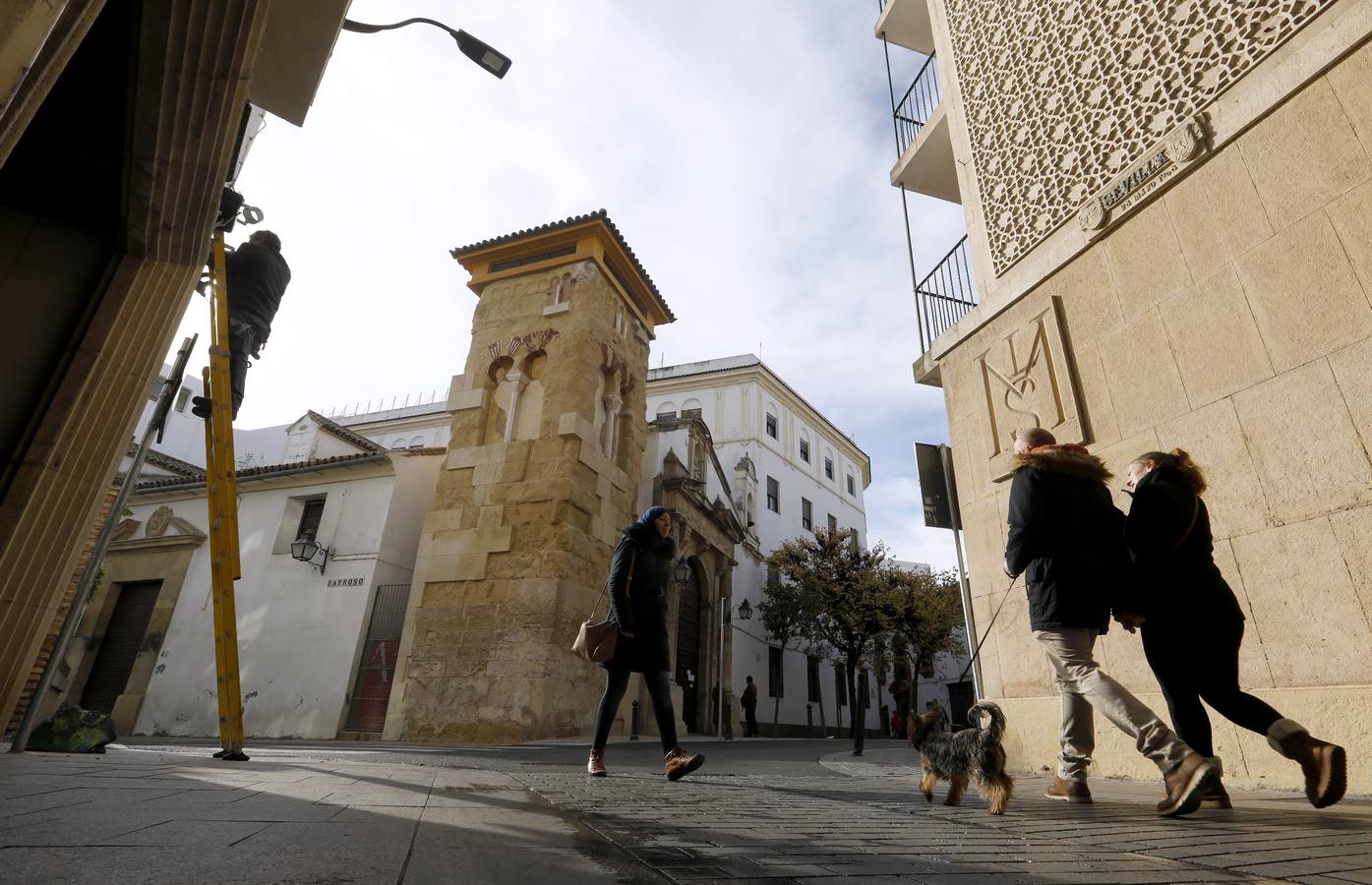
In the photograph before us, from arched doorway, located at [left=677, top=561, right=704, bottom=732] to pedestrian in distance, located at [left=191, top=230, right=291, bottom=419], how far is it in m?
12.1

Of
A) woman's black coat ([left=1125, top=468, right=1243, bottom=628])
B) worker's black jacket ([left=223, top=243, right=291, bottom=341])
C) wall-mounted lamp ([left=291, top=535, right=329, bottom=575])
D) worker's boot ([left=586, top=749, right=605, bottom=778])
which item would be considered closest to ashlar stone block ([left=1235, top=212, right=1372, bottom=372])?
woman's black coat ([left=1125, top=468, right=1243, bottom=628])

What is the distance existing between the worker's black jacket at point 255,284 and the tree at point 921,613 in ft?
58.8

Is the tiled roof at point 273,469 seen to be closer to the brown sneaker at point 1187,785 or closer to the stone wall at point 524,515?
the stone wall at point 524,515

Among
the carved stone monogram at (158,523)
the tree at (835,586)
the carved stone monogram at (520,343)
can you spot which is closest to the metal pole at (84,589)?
the carved stone monogram at (520,343)

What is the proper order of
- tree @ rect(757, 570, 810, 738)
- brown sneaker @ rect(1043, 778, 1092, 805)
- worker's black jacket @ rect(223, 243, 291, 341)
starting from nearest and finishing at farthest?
brown sneaker @ rect(1043, 778, 1092, 805), worker's black jacket @ rect(223, 243, 291, 341), tree @ rect(757, 570, 810, 738)

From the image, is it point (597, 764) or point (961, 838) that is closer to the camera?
point (961, 838)

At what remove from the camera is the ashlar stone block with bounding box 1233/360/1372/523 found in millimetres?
3811

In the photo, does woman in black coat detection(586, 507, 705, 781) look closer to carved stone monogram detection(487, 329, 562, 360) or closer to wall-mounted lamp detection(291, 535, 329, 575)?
carved stone monogram detection(487, 329, 562, 360)

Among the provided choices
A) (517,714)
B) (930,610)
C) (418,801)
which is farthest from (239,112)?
(930,610)

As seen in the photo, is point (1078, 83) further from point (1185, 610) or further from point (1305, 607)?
point (1185, 610)

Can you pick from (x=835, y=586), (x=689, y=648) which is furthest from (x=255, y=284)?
A: (x=835, y=586)

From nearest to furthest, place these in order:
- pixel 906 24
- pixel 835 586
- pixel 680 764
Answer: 1. pixel 680 764
2. pixel 906 24
3. pixel 835 586

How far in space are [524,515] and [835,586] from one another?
11.6m

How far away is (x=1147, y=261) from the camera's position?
17.1 feet
